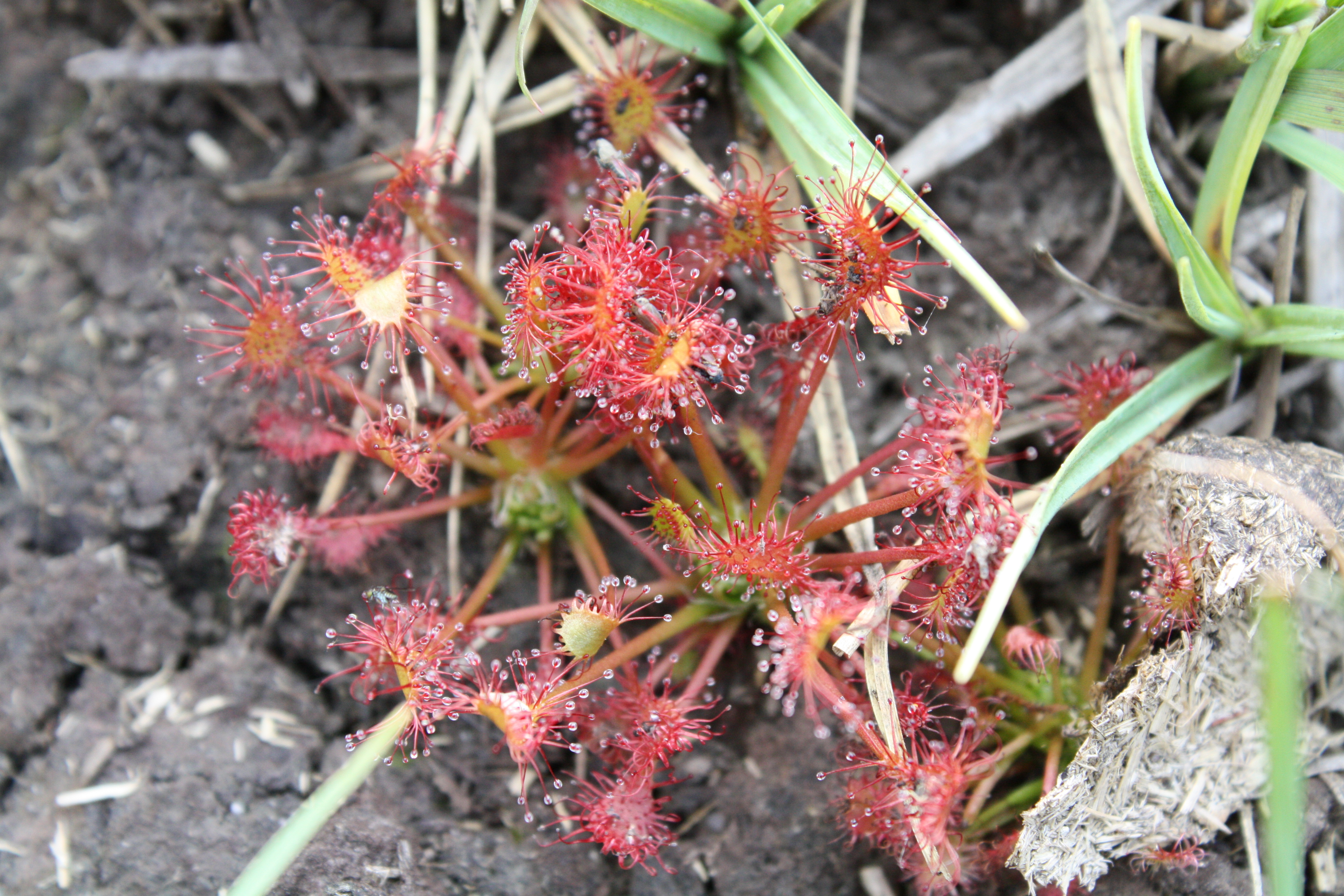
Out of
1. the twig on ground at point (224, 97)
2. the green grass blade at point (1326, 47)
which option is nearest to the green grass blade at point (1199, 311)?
the green grass blade at point (1326, 47)

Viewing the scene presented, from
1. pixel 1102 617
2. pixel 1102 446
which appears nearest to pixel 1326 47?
pixel 1102 446

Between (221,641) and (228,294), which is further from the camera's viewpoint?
(228,294)

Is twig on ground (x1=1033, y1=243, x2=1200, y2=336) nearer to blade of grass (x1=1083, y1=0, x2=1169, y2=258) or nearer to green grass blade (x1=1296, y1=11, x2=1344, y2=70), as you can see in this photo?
blade of grass (x1=1083, y1=0, x2=1169, y2=258)

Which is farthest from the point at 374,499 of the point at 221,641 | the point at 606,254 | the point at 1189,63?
the point at 1189,63

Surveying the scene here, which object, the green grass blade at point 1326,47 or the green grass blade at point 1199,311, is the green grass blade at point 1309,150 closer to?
the green grass blade at point 1326,47

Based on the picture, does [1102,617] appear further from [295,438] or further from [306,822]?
[295,438]

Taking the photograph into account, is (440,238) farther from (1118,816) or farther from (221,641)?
(1118,816)

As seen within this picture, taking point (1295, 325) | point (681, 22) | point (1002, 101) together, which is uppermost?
point (681, 22)
